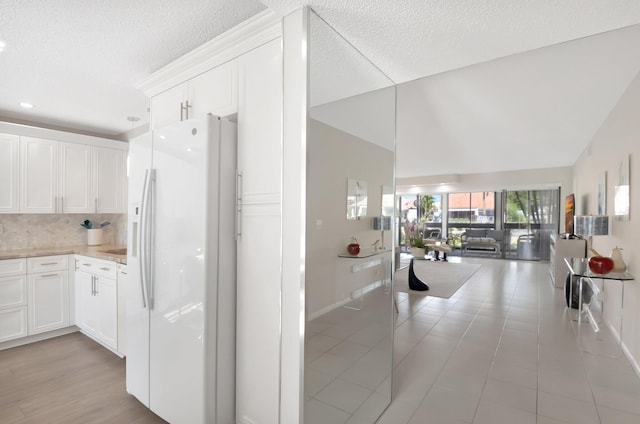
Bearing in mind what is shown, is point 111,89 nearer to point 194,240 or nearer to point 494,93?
point 194,240

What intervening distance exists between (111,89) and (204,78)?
1.38 meters

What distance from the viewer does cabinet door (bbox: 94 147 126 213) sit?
14.2 feet

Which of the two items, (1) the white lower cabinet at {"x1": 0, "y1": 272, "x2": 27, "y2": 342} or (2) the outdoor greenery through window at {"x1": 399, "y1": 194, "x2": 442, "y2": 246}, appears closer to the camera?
(1) the white lower cabinet at {"x1": 0, "y1": 272, "x2": 27, "y2": 342}

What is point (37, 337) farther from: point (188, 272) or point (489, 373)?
point (489, 373)

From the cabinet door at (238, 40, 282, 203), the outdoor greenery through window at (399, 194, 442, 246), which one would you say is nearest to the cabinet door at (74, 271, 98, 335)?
the cabinet door at (238, 40, 282, 203)

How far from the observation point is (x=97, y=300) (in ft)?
11.2

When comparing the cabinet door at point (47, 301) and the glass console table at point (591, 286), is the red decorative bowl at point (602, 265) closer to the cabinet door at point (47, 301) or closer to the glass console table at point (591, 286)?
the glass console table at point (591, 286)

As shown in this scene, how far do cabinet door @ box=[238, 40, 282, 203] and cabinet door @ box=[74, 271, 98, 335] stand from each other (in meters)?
2.70

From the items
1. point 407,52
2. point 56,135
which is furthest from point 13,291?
point 407,52

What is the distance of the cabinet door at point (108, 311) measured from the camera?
123 inches

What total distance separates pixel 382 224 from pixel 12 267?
390 centimetres

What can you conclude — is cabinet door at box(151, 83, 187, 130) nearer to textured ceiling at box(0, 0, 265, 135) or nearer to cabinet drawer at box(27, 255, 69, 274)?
textured ceiling at box(0, 0, 265, 135)

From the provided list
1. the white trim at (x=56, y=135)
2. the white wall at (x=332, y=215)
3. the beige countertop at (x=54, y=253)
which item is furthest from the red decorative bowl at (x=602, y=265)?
the white trim at (x=56, y=135)

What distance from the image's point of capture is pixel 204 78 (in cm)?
224
